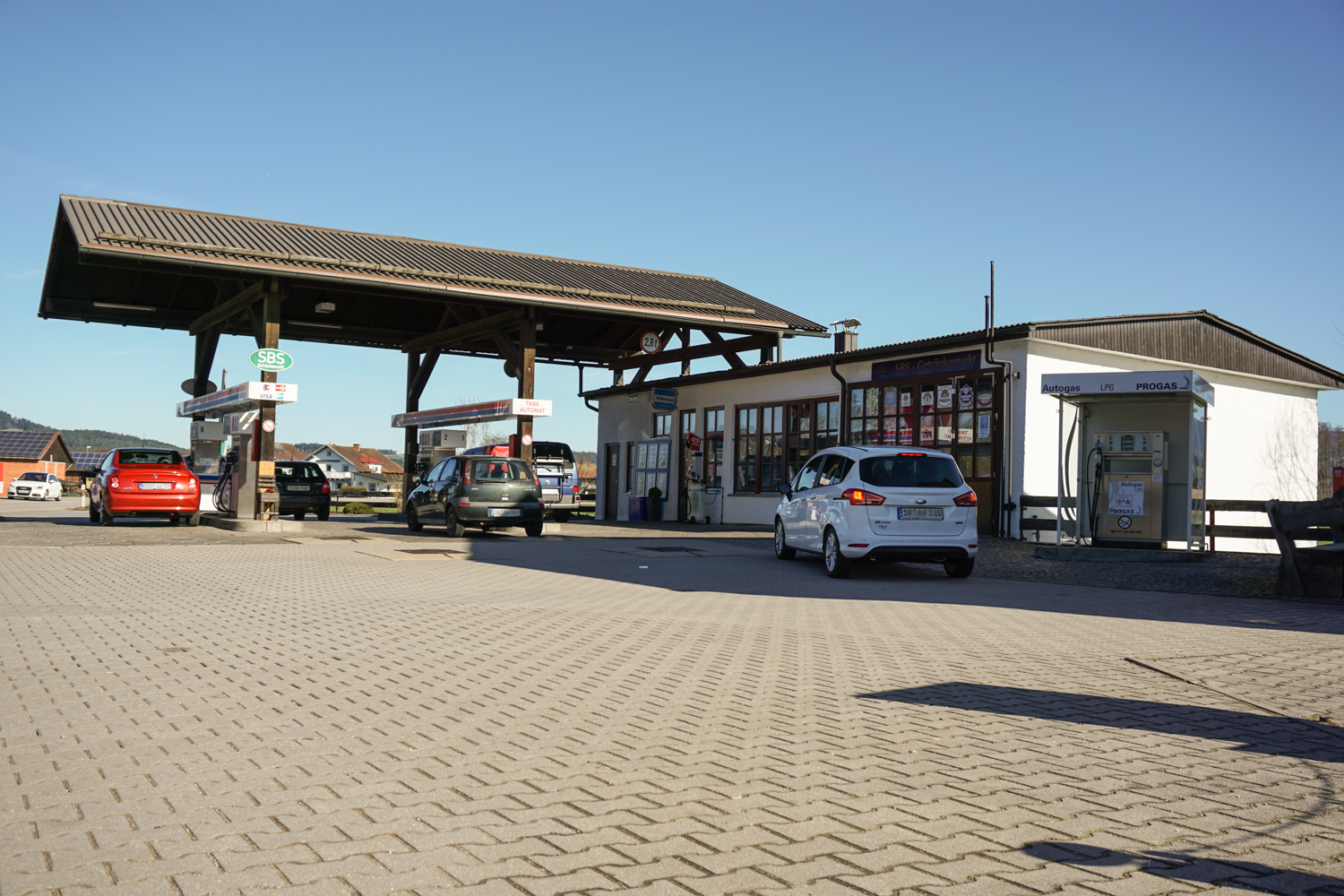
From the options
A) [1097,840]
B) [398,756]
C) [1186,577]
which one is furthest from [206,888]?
[1186,577]

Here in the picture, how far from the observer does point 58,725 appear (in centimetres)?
515

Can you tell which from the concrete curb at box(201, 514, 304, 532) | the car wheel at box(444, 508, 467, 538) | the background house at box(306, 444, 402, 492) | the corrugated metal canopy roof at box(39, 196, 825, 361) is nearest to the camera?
the car wheel at box(444, 508, 467, 538)

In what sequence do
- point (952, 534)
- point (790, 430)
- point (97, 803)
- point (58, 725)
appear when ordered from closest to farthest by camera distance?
point (97, 803), point (58, 725), point (952, 534), point (790, 430)

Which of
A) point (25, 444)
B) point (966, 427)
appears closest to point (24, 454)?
point (25, 444)

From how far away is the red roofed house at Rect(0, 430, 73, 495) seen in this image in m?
84.6

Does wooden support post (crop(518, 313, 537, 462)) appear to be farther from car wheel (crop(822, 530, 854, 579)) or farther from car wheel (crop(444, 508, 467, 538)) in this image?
car wheel (crop(822, 530, 854, 579))

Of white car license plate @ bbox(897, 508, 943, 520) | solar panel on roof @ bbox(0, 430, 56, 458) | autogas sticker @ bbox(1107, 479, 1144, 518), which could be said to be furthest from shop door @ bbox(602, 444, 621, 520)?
solar panel on roof @ bbox(0, 430, 56, 458)

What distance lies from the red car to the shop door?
14.6 m

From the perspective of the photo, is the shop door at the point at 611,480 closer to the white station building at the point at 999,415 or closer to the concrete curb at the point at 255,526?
the white station building at the point at 999,415

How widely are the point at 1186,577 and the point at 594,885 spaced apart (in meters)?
12.8

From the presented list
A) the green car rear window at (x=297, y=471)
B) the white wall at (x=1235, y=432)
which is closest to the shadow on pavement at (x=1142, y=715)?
the white wall at (x=1235, y=432)

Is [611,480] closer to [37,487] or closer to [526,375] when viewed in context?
[526,375]

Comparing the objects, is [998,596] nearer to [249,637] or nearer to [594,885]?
[249,637]

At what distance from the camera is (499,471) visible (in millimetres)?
22188
